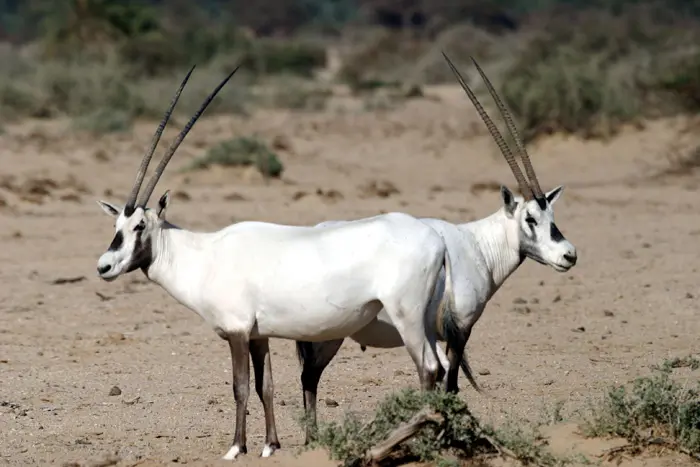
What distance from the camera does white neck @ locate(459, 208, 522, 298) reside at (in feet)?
25.3

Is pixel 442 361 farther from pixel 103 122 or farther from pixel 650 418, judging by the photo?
pixel 103 122

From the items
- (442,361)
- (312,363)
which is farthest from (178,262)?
(442,361)

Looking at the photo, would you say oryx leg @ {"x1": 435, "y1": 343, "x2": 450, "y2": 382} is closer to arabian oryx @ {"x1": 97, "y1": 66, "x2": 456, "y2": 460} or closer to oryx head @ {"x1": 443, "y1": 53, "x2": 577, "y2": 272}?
arabian oryx @ {"x1": 97, "y1": 66, "x2": 456, "y2": 460}

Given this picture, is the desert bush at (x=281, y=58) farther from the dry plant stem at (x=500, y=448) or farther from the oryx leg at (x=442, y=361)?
the dry plant stem at (x=500, y=448)

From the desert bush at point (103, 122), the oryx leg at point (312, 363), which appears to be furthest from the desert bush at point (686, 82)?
the oryx leg at point (312, 363)

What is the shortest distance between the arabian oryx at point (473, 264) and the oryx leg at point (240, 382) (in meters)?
0.32

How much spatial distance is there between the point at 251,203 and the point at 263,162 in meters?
2.22

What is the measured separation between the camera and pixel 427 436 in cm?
615

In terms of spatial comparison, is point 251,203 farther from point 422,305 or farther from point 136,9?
point 136,9

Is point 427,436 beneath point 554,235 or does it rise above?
beneath

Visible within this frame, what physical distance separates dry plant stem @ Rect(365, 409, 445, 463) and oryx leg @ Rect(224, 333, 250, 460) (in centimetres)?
86

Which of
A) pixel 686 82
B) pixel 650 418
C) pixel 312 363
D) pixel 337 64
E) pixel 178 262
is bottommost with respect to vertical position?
pixel 650 418

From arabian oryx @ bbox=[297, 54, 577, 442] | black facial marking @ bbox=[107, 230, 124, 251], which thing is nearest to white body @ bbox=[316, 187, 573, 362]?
arabian oryx @ bbox=[297, 54, 577, 442]

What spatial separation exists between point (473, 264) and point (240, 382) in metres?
1.48
